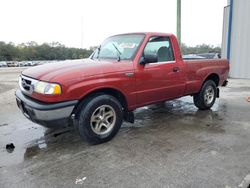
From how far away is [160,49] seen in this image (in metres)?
5.06

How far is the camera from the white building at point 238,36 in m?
11.9

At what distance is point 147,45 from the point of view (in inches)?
185

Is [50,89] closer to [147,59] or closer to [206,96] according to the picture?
[147,59]

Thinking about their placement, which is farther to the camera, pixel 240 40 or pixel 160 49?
pixel 240 40

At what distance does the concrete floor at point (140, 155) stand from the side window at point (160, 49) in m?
1.37

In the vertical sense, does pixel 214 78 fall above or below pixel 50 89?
below

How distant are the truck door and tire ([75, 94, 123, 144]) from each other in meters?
0.62

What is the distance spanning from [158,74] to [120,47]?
2.94 feet

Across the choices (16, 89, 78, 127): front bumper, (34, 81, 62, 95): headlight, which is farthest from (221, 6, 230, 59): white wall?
(34, 81, 62, 95): headlight

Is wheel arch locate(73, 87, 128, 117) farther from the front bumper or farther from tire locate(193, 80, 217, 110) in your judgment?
tire locate(193, 80, 217, 110)

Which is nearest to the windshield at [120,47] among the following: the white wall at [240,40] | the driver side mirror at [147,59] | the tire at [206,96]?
the driver side mirror at [147,59]

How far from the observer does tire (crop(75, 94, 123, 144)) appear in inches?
151

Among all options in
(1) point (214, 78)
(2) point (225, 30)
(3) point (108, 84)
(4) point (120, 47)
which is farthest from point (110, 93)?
(2) point (225, 30)

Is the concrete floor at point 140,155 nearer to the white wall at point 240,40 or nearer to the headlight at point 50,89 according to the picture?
the headlight at point 50,89
